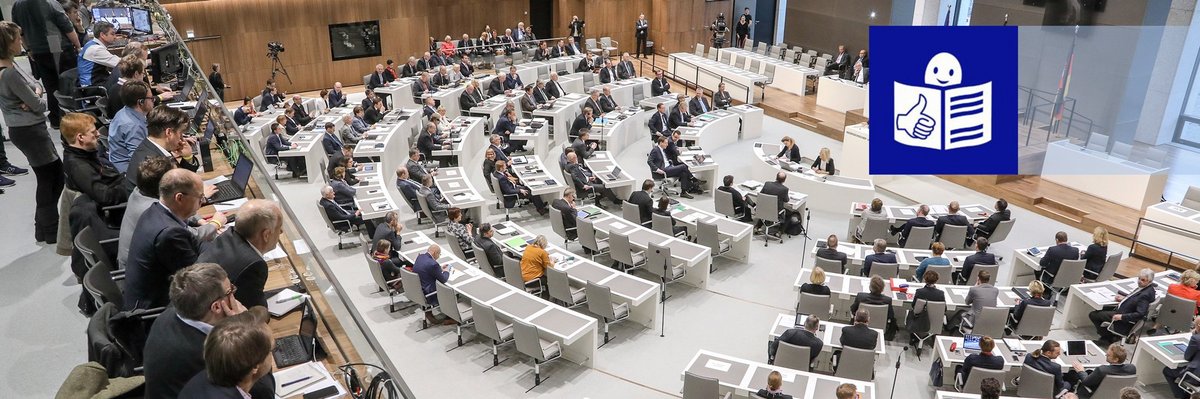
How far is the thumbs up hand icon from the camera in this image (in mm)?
6000

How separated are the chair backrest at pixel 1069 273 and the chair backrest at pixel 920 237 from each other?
173 centimetres

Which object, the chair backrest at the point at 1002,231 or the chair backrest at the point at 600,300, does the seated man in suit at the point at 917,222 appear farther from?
the chair backrest at the point at 600,300

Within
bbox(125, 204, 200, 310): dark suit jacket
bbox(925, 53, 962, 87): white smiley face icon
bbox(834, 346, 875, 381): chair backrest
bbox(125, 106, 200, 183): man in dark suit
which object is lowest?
bbox(834, 346, 875, 381): chair backrest

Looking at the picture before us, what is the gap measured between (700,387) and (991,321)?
3.78 meters

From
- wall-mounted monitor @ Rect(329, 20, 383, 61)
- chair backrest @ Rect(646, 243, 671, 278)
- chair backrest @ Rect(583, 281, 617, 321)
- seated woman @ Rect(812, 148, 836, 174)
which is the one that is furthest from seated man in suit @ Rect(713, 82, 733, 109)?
chair backrest @ Rect(583, 281, 617, 321)

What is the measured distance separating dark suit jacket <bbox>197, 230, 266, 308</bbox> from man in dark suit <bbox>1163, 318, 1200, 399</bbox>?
871cm

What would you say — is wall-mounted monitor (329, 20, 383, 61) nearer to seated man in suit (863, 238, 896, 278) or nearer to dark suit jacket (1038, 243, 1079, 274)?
seated man in suit (863, 238, 896, 278)

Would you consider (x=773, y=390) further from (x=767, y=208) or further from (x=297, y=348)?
(x=767, y=208)

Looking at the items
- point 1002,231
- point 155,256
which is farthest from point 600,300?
point 1002,231

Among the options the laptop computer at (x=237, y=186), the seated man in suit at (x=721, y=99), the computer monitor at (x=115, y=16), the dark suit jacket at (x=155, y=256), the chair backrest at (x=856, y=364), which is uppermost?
the computer monitor at (x=115, y=16)

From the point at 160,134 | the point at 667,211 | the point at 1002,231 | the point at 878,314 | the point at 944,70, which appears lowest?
the point at 878,314

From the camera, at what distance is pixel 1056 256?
33.0 ft

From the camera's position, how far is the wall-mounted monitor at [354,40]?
2158 centimetres

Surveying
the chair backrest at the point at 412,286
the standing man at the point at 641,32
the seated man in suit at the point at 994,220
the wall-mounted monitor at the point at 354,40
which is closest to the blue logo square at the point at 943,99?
the chair backrest at the point at 412,286
